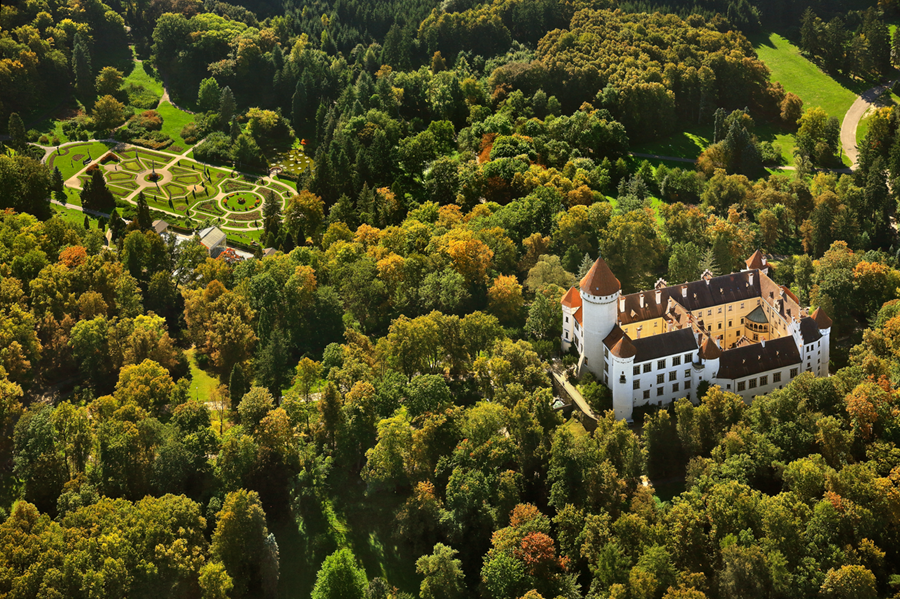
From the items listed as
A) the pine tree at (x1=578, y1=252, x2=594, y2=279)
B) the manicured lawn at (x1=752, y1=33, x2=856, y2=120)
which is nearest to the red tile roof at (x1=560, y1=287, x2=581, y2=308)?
the pine tree at (x1=578, y1=252, x2=594, y2=279)

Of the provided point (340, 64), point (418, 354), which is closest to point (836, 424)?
point (418, 354)

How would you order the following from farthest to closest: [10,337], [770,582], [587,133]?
[587,133] → [10,337] → [770,582]

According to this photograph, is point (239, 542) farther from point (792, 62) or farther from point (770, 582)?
point (792, 62)

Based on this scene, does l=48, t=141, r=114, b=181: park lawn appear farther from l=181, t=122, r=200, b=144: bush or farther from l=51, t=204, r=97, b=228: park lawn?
l=181, t=122, r=200, b=144: bush

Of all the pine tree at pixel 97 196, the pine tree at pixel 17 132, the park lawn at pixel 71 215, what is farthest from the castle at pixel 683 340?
the pine tree at pixel 17 132

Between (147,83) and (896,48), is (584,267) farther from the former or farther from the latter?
(147,83)

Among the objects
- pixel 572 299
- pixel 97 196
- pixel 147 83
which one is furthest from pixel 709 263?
pixel 147 83

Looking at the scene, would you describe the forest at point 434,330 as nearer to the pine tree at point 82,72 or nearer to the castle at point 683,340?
the pine tree at point 82,72
